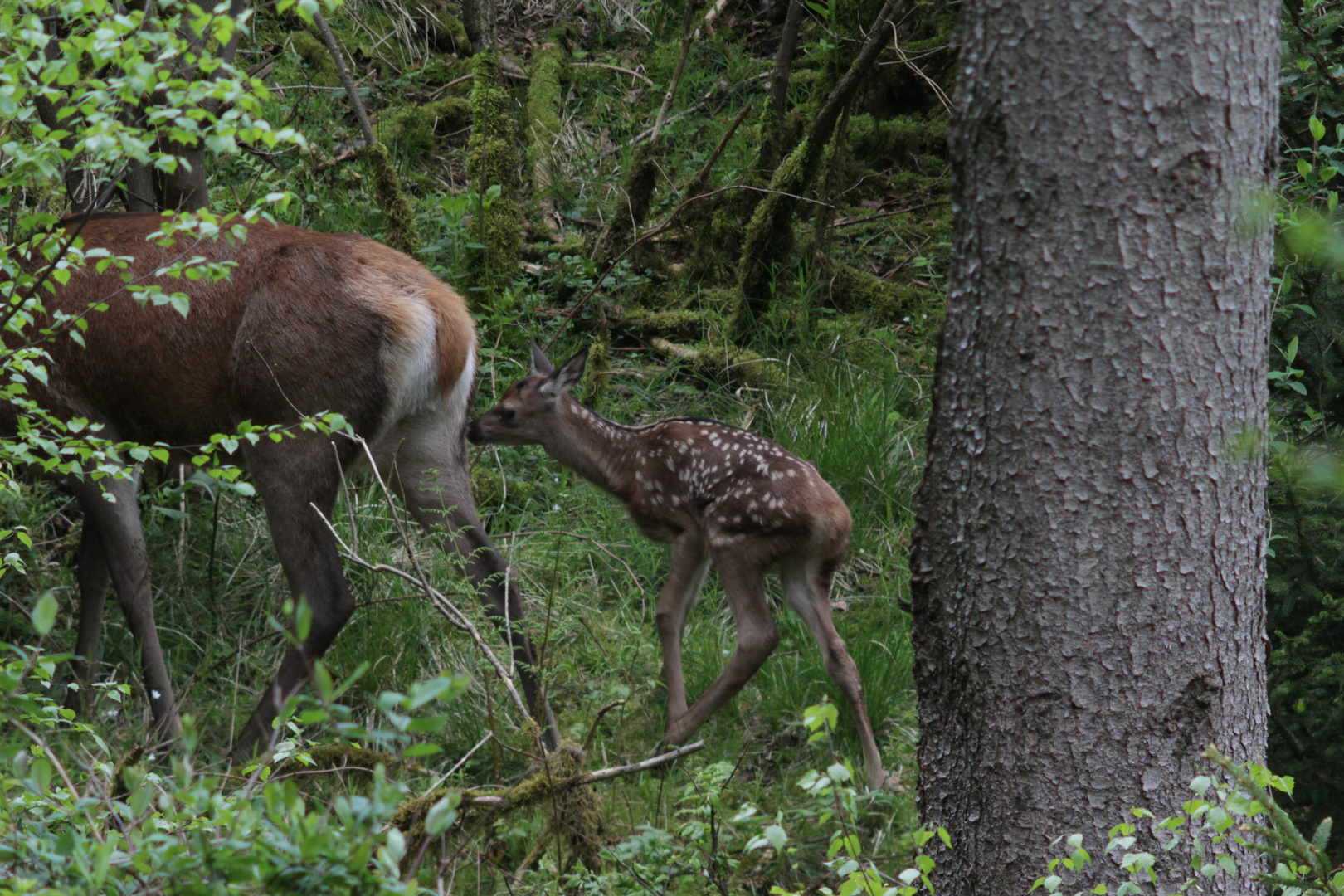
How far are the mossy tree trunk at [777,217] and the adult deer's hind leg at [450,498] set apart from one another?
280 centimetres

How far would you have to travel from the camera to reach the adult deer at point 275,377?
465 cm

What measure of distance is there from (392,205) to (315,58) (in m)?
3.01

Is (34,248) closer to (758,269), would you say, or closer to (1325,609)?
(1325,609)

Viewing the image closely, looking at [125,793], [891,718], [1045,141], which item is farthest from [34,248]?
[891,718]

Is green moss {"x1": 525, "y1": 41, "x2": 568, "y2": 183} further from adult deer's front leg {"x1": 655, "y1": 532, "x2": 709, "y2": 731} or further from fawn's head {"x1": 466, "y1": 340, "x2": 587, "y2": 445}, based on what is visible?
adult deer's front leg {"x1": 655, "y1": 532, "x2": 709, "y2": 731}

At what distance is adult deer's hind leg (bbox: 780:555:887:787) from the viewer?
4.67m

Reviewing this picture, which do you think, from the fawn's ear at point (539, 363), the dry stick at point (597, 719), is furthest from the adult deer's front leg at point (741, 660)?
the fawn's ear at point (539, 363)

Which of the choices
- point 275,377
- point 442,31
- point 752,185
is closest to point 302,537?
point 275,377

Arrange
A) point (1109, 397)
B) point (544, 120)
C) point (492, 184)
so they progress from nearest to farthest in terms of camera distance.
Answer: point (1109, 397)
point (492, 184)
point (544, 120)

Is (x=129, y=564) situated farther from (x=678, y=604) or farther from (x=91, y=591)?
(x=678, y=604)

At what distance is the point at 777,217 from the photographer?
7.52 meters

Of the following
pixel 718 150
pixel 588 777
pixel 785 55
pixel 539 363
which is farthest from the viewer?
pixel 785 55

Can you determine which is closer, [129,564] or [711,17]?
[129,564]

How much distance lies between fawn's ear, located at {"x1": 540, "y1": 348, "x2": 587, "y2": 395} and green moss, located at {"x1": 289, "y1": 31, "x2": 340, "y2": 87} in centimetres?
455
